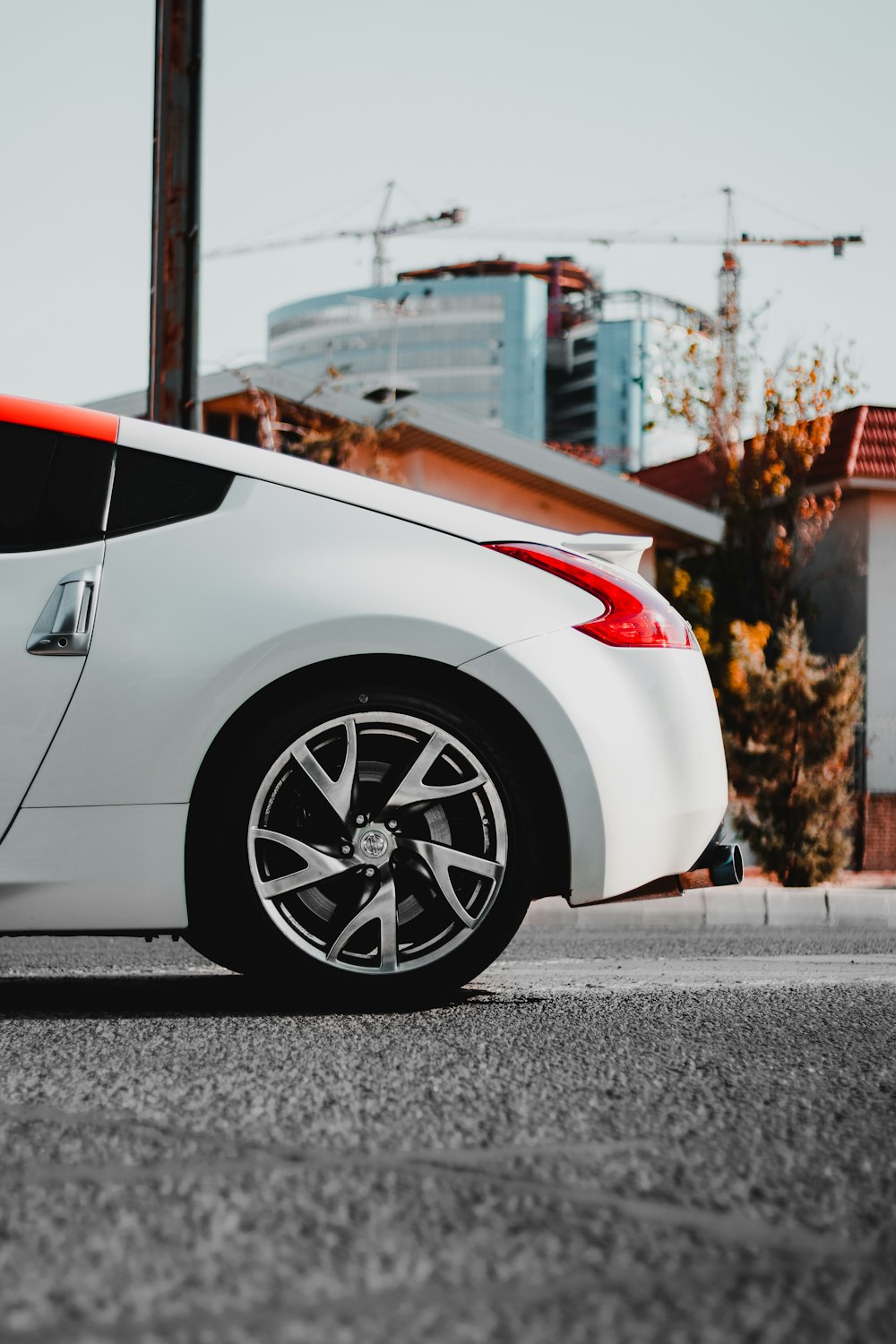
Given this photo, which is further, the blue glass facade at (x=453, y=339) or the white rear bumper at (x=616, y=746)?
the blue glass facade at (x=453, y=339)

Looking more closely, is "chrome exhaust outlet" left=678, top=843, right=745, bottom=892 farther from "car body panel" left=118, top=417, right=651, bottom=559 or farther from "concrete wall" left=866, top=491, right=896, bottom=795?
"concrete wall" left=866, top=491, right=896, bottom=795

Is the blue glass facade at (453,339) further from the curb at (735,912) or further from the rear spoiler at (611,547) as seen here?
the rear spoiler at (611,547)

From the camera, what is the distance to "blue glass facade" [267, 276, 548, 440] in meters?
142

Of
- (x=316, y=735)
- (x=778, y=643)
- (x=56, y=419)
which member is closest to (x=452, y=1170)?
(x=316, y=735)

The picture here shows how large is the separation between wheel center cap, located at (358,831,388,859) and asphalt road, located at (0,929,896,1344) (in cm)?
39

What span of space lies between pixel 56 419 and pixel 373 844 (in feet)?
4.55

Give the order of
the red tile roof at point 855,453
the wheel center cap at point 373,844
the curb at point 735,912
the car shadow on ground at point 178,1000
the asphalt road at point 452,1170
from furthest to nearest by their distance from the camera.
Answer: the red tile roof at point 855,453 → the curb at point 735,912 → the car shadow on ground at point 178,1000 → the wheel center cap at point 373,844 → the asphalt road at point 452,1170

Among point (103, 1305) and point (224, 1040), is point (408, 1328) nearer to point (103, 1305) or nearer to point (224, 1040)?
point (103, 1305)

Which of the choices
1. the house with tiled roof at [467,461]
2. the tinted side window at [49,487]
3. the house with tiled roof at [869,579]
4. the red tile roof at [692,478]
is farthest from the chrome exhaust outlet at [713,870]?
the red tile roof at [692,478]

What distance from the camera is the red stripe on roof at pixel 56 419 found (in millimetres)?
3895

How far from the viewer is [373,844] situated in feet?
11.8

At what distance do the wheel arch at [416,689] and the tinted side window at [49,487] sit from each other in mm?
606

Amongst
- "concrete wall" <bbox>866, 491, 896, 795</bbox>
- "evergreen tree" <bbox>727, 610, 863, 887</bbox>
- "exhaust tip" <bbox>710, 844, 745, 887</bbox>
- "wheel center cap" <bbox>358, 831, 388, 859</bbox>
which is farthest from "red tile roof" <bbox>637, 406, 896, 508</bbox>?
"wheel center cap" <bbox>358, 831, 388, 859</bbox>

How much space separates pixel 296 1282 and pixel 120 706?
1990 mm
